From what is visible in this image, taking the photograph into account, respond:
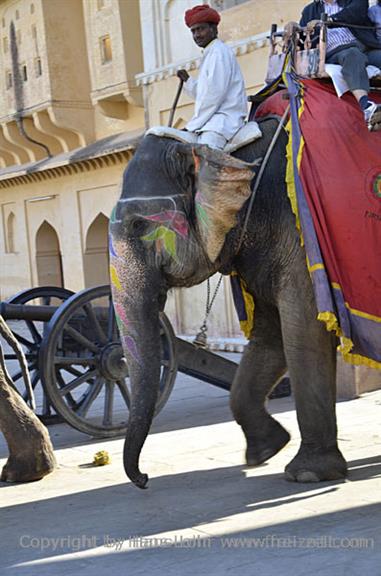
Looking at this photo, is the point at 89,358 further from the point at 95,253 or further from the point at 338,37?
the point at 95,253

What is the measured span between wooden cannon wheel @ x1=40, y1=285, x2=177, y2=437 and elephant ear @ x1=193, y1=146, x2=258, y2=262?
6.13ft

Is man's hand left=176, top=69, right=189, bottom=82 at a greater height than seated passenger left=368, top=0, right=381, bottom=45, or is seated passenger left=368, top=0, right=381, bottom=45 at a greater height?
seated passenger left=368, top=0, right=381, bottom=45

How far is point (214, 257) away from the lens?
4.98 m

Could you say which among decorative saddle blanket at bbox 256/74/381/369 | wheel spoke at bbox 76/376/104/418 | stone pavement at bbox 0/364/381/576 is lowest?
stone pavement at bbox 0/364/381/576

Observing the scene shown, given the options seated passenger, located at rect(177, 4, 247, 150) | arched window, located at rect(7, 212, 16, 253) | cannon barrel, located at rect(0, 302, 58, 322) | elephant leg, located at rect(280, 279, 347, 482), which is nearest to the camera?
elephant leg, located at rect(280, 279, 347, 482)

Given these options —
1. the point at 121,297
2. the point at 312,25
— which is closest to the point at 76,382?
the point at 121,297

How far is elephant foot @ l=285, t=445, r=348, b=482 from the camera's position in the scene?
16.7 feet

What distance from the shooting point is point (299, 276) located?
5090 mm

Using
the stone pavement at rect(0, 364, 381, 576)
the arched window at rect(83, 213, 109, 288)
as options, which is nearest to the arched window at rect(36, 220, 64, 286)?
the arched window at rect(83, 213, 109, 288)

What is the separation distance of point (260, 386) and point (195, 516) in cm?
120

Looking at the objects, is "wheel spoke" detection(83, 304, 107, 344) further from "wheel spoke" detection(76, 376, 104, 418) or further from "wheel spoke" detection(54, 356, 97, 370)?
"wheel spoke" detection(76, 376, 104, 418)

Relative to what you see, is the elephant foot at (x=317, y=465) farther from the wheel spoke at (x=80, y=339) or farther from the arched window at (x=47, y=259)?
the arched window at (x=47, y=259)

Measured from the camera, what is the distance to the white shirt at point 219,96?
531 cm

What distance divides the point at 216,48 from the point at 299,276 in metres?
1.26
